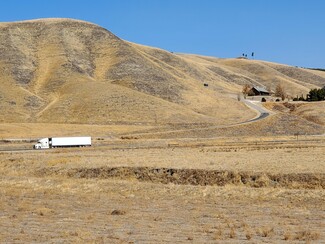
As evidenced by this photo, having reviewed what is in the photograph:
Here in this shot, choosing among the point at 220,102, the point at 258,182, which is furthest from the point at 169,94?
the point at 258,182

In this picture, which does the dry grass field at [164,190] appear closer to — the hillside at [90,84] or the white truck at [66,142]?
the white truck at [66,142]

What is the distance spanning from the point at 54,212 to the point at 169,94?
386ft

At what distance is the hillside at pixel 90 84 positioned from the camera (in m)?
115

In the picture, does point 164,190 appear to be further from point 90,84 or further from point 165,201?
point 90,84

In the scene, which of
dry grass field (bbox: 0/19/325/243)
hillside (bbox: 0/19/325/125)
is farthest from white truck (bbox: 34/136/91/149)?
hillside (bbox: 0/19/325/125)

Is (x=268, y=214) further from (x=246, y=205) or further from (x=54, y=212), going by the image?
(x=54, y=212)

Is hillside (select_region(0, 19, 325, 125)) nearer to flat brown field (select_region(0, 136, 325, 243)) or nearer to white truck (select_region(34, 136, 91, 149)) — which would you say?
white truck (select_region(34, 136, 91, 149))

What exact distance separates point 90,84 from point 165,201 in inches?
4341

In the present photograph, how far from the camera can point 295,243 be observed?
16.8 m

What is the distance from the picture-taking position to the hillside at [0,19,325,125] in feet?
379

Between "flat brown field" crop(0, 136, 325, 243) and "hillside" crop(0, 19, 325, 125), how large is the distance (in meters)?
72.0

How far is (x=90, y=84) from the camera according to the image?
439ft

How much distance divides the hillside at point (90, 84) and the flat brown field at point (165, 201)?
72.0 metres

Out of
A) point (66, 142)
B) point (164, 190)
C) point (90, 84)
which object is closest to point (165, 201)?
point (164, 190)
